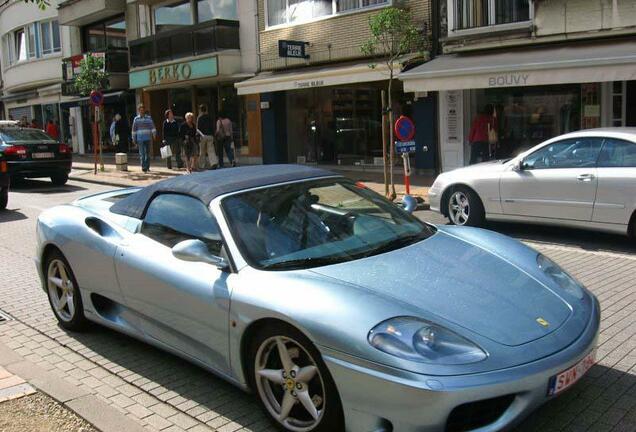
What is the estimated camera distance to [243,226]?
375 centimetres

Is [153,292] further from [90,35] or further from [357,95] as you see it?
[90,35]

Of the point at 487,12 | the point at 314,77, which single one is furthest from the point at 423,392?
the point at 314,77

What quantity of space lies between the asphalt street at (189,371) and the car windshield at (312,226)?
0.93m

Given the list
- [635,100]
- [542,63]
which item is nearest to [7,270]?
[542,63]

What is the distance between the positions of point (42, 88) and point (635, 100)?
28.4 meters

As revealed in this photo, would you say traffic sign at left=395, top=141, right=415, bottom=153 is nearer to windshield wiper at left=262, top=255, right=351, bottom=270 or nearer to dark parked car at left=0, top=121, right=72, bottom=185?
windshield wiper at left=262, top=255, right=351, bottom=270

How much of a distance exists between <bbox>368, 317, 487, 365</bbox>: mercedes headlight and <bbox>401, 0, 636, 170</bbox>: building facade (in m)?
9.63

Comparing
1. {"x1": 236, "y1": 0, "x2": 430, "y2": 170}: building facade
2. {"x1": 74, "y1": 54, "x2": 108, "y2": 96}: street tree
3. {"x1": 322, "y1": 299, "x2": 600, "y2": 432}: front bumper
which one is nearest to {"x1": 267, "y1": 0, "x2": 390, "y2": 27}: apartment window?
{"x1": 236, "y1": 0, "x2": 430, "y2": 170}: building facade

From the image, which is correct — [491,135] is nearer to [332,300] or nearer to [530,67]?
[530,67]

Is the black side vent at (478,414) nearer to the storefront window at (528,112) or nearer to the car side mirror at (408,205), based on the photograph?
the car side mirror at (408,205)

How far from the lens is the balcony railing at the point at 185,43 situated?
2053 centimetres

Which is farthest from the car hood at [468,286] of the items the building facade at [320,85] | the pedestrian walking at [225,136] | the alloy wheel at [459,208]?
the pedestrian walking at [225,136]

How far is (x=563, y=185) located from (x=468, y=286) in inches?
210

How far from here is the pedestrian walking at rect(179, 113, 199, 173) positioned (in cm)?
1877
